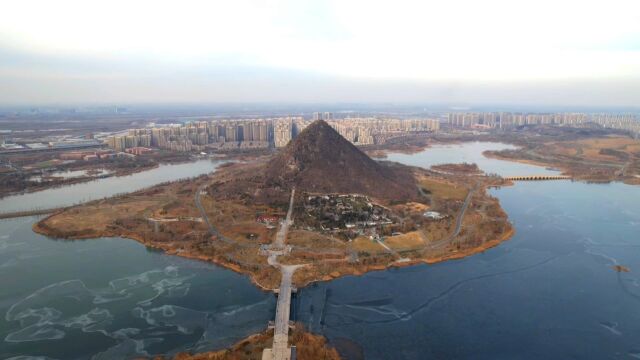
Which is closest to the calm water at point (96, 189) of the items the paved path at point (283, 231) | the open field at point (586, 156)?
the paved path at point (283, 231)

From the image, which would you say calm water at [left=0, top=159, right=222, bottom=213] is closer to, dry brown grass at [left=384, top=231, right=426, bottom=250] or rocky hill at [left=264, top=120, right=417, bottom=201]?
rocky hill at [left=264, top=120, right=417, bottom=201]

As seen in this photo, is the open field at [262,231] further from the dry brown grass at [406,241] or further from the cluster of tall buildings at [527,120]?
the cluster of tall buildings at [527,120]

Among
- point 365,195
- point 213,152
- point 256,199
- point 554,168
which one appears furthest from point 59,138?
point 554,168

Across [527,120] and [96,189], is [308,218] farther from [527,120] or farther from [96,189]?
[527,120]

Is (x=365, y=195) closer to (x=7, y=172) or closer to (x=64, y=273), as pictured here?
(x=64, y=273)

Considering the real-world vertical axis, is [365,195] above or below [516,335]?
above

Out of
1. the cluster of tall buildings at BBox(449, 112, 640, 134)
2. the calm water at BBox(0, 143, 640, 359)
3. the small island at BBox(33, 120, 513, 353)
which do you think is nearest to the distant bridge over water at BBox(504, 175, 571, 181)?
the small island at BBox(33, 120, 513, 353)

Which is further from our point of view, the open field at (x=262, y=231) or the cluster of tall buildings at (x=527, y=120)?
the cluster of tall buildings at (x=527, y=120)

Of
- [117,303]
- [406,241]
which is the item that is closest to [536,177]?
[406,241]

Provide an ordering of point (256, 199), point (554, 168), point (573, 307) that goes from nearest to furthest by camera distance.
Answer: point (573, 307)
point (256, 199)
point (554, 168)
